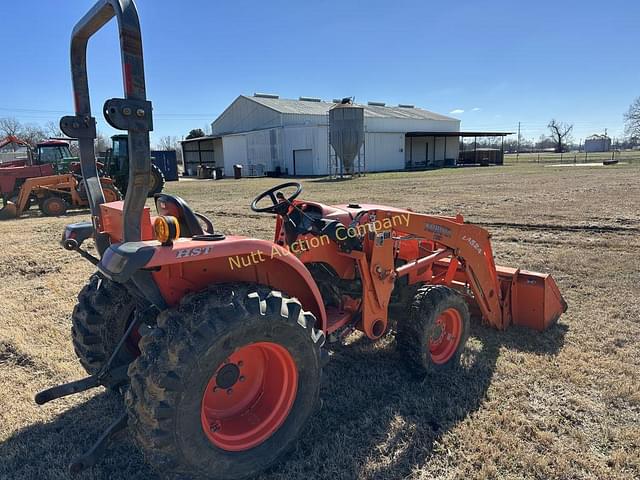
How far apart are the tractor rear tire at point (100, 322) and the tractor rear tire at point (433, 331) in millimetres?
2002

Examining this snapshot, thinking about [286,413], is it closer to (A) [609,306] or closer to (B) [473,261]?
(B) [473,261]

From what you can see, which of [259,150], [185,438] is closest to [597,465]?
[185,438]

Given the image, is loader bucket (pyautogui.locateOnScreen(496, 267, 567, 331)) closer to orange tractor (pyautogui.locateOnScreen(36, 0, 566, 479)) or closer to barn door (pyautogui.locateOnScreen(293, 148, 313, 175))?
orange tractor (pyautogui.locateOnScreen(36, 0, 566, 479))

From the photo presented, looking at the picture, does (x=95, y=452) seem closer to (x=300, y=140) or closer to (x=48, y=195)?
(x=48, y=195)

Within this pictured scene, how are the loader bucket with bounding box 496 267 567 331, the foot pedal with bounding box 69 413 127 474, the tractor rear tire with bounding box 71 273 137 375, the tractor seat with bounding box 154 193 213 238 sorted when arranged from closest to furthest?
the foot pedal with bounding box 69 413 127 474
the tractor seat with bounding box 154 193 213 238
the tractor rear tire with bounding box 71 273 137 375
the loader bucket with bounding box 496 267 567 331

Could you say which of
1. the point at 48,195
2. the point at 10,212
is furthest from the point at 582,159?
the point at 10,212

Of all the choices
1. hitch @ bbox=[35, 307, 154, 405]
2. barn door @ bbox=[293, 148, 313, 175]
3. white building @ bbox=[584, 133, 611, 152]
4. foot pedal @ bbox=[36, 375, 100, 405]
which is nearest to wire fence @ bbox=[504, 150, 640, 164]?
→ barn door @ bbox=[293, 148, 313, 175]

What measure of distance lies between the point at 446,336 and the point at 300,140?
32.6 metres

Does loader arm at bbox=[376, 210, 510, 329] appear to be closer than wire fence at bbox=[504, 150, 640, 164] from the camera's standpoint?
Yes

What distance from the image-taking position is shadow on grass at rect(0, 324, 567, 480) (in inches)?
102

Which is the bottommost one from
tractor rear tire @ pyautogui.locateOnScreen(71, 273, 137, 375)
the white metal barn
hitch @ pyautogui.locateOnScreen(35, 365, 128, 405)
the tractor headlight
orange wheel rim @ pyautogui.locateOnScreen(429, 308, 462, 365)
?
orange wheel rim @ pyautogui.locateOnScreen(429, 308, 462, 365)

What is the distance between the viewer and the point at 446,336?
12.4 feet

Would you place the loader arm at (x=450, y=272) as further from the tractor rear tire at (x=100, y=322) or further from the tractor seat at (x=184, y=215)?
the tractor rear tire at (x=100, y=322)

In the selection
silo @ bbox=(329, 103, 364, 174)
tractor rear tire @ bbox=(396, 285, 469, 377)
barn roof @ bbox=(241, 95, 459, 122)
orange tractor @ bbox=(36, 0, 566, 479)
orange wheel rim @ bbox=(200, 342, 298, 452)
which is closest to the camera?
orange tractor @ bbox=(36, 0, 566, 479)
